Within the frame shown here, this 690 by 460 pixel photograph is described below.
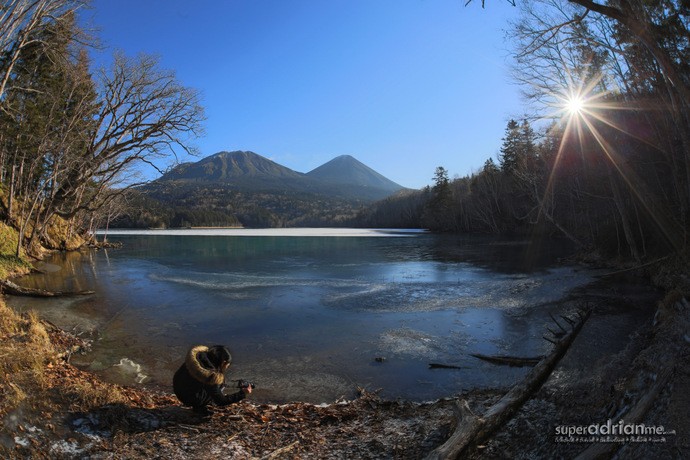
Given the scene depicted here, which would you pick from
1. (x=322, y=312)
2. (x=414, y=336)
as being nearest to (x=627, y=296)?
(x=414, y=336)

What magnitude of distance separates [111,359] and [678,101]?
17.2 metres

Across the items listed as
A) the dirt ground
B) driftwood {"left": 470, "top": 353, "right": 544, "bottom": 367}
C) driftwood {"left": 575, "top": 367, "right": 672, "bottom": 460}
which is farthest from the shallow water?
driftwood {"left": 575, "top": 367, "right": 672, "bottom": 460}

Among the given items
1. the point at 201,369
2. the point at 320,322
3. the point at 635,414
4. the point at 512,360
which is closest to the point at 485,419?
the point at 635,414

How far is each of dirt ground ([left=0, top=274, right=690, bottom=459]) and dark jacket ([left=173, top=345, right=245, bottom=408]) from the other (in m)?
0.21

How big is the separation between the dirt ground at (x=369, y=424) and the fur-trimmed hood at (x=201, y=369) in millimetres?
521

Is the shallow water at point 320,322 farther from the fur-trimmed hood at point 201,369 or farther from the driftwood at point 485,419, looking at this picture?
the fur-trimmed hood at point 201,369

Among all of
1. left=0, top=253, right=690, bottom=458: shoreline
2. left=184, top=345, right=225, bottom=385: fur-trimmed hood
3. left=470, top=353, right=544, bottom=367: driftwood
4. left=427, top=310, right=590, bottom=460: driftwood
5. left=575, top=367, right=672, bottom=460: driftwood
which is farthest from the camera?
left=470, top=353, right=544, bottom=367: driftwood

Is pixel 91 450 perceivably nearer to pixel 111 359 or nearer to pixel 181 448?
pixel 181 448

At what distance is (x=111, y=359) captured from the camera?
8.28 meters

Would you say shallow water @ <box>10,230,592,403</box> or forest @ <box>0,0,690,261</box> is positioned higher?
forest @ <box>0,0,690,261</box>

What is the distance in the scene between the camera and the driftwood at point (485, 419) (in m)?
3.92

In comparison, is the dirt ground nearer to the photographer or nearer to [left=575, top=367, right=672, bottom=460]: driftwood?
[left=575, top=367, right=672, bottom=460]: driftwood

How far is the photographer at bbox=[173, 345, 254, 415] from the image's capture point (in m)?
5.15

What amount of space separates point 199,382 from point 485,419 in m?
3.75
